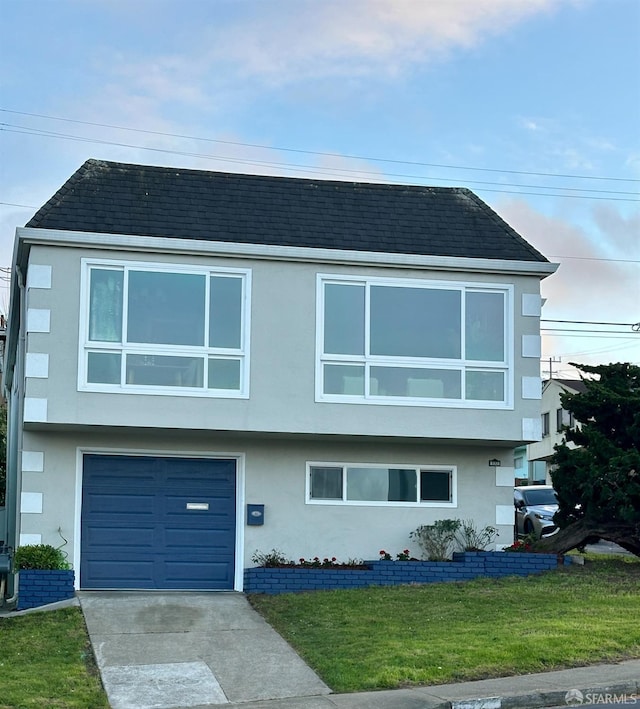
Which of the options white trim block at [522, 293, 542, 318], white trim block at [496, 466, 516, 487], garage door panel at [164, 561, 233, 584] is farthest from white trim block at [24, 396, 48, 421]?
white trim block at [522, 293, 542, 318]

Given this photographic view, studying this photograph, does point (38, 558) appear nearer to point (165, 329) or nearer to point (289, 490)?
point (165, 329)

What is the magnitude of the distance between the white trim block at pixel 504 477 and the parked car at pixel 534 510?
5688mm

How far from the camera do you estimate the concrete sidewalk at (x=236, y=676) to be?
957 cm

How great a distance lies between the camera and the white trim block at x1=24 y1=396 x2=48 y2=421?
A: 14.8 m

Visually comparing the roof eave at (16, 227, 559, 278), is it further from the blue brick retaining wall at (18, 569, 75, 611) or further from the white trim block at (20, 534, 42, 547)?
the blue brick retaining wall at (18, 569, 75, 611)

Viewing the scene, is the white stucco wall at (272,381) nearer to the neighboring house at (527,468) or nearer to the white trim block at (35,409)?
the white trim block at (35,409)

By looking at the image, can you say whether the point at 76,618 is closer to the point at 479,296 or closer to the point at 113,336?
the point at 113,336

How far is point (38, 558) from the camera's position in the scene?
1486cm

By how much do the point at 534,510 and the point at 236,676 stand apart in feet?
47.0

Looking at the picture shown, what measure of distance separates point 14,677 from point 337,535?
6.95 m

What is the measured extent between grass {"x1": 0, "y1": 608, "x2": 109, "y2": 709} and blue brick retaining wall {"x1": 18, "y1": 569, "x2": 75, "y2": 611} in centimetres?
88

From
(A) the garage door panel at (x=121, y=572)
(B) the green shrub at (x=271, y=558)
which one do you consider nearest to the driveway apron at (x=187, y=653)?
(A) the garage door panel at (x=121, y=572)

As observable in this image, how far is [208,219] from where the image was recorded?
1647 cm

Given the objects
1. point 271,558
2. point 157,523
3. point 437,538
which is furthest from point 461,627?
point 157,523
